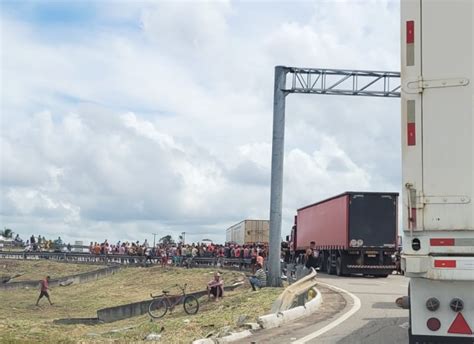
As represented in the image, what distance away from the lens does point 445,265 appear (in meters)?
7.49

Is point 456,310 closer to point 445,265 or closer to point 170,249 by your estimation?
point 445,265

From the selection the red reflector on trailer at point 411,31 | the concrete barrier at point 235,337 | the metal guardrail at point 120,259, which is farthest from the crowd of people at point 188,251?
the red reflector on trailer at point 411,31

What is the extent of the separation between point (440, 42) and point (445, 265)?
240cm

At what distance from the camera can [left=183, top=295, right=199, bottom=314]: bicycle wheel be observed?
2216cm

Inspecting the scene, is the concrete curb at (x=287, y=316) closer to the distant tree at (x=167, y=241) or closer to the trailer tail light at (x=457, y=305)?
the trailer tail light at (x=457, y=305)

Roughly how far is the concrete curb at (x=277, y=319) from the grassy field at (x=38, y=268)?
36.6 m

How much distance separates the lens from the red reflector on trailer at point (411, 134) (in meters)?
7.70

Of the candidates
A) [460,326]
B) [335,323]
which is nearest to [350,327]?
[335,323]

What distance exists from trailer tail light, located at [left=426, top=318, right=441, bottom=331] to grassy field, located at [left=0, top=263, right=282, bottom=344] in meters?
5.48

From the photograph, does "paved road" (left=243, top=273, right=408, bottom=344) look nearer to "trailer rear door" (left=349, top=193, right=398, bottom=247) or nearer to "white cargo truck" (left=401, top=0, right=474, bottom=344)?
"white cargo truck" (left=401, top=0, right=474, bottom=344)

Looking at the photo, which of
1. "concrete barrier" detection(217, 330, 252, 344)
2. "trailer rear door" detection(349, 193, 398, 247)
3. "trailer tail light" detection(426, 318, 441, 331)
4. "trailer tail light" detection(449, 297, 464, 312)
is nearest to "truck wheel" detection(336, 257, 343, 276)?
"trailer rear door" detection(349, 193, 398, 247)

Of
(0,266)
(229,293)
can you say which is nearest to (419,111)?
(229,293)

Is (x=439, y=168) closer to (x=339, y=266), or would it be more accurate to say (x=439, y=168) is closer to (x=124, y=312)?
(x=124, y=312)

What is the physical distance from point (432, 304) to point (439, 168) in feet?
4.85
